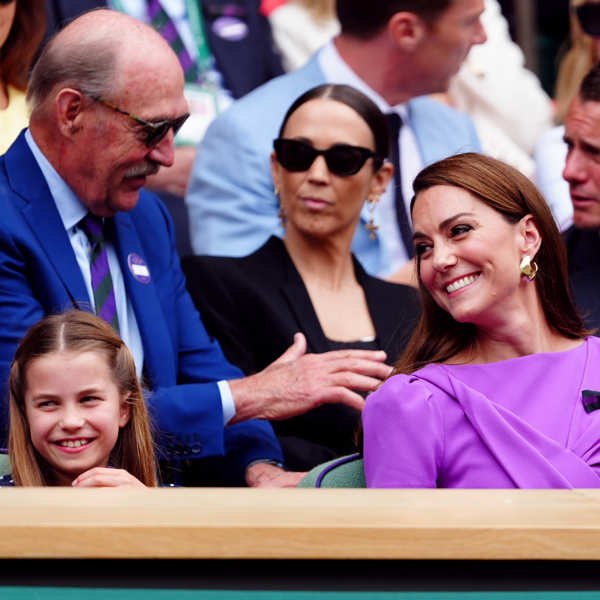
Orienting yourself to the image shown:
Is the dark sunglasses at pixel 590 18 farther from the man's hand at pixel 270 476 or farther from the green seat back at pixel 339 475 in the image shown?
the green seat back at pixel 339 475

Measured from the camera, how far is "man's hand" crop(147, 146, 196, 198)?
391 centimetres

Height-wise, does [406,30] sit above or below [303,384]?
above

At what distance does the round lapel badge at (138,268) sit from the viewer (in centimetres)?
272

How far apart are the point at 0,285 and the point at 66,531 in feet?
4.31

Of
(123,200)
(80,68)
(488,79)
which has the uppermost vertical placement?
(80,68)

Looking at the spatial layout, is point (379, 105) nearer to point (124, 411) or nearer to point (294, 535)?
point (124, 411)

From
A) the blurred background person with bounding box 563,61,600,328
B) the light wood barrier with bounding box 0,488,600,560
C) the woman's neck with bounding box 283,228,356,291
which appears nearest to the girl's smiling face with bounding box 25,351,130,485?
the light wood barrier with bounding box 0,488,600,560

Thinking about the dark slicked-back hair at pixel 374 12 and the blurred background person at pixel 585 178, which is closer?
the blurred background person at pixel 585 178

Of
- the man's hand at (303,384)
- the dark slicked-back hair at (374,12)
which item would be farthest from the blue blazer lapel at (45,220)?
the dark slicked-back hair at (374,12)

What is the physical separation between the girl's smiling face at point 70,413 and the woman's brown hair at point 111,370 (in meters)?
0.02

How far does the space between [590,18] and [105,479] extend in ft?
8.64

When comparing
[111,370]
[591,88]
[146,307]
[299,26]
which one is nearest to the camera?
[111,370]

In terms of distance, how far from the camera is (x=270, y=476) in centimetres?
264

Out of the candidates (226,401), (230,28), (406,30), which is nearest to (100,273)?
(226,401)
